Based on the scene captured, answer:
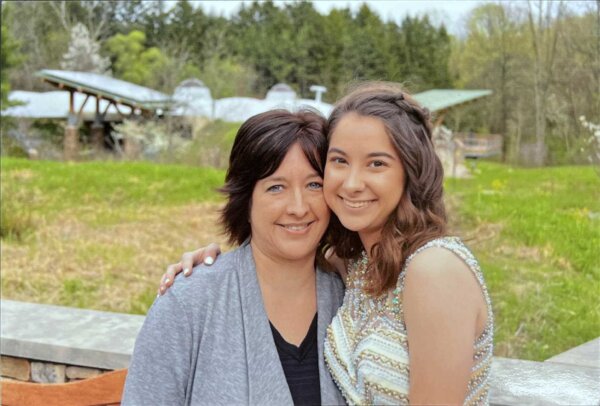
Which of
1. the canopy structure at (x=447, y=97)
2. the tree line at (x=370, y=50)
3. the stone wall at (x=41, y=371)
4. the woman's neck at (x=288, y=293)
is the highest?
the tree line at (x=370, y=50)

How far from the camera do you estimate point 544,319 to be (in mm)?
3250

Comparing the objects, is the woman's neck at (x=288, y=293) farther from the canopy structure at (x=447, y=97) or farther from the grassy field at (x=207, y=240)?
the canopy structure at (x=447, y=97)

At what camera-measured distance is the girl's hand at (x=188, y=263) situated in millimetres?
1380

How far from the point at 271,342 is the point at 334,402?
0.52 ft

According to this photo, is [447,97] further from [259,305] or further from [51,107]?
[51,107]

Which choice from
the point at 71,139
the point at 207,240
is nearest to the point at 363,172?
the point at 207,240

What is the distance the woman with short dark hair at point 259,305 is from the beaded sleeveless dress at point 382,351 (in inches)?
2.2

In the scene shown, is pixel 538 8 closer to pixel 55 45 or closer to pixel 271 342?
pixel 271 342

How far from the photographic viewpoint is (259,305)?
4.50 feet

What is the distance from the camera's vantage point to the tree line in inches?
177

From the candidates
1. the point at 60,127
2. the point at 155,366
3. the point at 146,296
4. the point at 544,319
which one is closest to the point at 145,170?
the point at 146,296

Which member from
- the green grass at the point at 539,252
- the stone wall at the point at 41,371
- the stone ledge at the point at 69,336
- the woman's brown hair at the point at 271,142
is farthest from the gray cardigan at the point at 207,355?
the green grass at the point at 539,252

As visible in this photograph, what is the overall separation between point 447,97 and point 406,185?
4.80 m

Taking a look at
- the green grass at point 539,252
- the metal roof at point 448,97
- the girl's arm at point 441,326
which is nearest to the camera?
the girl's arm at point 441,326
